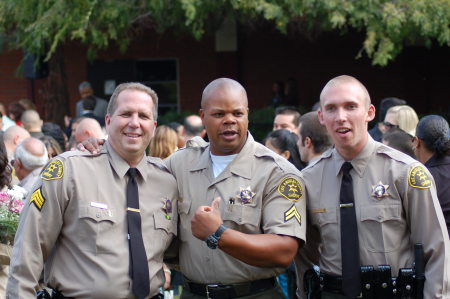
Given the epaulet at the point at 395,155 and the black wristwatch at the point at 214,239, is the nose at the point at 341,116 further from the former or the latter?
the black wristwatch at the point at 214,239

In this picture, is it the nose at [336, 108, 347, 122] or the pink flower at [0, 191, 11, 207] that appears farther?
the pink flower at [0, 191, 11, 207]

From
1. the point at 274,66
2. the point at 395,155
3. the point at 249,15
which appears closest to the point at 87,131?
the point at 395,155

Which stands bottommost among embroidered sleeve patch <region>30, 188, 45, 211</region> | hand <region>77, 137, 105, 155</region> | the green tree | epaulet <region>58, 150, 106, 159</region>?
embroidered sleeve patch <region>30, 188, 45, 211</region>

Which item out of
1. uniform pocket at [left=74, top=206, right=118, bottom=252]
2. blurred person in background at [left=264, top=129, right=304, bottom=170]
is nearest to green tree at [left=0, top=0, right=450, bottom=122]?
blurred person in background at [left=264, top=129, right=304, bottom=170]

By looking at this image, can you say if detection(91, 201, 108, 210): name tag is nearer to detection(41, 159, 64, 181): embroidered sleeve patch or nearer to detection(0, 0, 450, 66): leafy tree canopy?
detection(41, 159, 64, 181): embroidered sleeve patch

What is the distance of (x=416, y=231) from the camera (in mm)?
4168

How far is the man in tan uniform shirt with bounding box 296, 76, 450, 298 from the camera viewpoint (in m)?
4.11

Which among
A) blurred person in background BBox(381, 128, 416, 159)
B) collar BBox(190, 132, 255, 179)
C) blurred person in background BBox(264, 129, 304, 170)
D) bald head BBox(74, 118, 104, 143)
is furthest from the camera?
bald head BBox(74, 118, 104, 143)

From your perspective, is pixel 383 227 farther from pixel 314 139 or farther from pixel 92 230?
pixel 314 139

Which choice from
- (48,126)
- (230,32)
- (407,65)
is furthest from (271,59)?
(48,126)

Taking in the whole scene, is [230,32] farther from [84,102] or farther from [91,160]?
[91,160]

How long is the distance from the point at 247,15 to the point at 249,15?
77 millimetres

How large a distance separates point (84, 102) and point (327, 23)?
12.7 ft

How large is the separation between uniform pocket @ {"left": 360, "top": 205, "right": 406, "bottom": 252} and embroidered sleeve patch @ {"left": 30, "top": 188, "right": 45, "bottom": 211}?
1726mm
